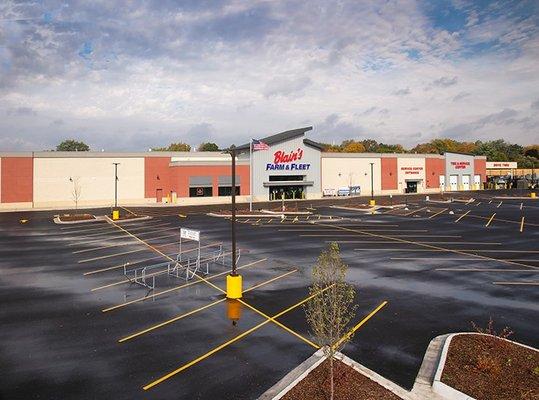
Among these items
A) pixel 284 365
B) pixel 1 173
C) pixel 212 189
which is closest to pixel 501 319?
pixel 284 365

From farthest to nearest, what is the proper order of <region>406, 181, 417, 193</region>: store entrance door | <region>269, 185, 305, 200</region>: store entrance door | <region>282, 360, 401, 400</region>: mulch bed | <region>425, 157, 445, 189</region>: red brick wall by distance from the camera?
1. <region>425, 157, 445, 189</region>: red brick wall
2. <region>406, 181, 417, 193</region>: store entrance door
3. <region>269, 185, 305, 200</region>: store entrance door
4. <region>282, 360, 401, 400</region>: mulch bed

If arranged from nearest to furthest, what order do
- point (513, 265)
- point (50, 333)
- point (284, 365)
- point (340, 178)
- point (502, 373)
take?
point (502, 373)
point (284, 365)
point (50, 333)
point (513, 265)
point (340, 178)

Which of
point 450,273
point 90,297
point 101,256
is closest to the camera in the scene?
point 90,297

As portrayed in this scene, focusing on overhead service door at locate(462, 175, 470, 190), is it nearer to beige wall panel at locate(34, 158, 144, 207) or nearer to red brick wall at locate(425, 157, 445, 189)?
red brick wall at locate(425, 157, 445, 189)

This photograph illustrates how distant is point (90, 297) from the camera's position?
1744 centimetres

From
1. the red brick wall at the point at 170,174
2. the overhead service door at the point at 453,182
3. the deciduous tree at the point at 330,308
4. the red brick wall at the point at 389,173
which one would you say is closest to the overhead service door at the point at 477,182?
the overhead service door at the point at 453,182

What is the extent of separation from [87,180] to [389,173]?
59.4m

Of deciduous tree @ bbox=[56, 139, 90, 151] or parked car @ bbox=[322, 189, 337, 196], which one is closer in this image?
parked car @ bbox=[322, 189, 337, 196]

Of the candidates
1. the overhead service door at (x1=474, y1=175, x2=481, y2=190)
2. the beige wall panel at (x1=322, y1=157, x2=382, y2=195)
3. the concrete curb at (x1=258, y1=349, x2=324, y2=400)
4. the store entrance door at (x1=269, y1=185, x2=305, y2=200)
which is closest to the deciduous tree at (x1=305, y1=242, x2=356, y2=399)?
the concrete curb at (x1=258, y1=349, x2=324, y2=400)

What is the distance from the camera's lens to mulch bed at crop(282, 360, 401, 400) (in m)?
9.38

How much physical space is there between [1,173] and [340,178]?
5741 centimetres

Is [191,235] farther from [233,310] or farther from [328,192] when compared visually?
[328,192]

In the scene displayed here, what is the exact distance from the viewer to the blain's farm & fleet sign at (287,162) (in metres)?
73.6

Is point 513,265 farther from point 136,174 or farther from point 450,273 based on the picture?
point 136,174
